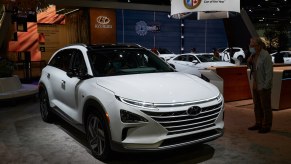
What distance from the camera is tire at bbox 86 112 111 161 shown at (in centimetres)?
430

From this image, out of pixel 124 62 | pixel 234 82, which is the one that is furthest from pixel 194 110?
pixel 234 82

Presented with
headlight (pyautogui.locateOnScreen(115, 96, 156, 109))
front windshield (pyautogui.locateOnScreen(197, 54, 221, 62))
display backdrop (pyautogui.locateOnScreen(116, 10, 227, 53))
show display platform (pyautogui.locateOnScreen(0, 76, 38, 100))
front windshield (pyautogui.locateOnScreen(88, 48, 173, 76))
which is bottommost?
show display platform (pyautogui.locateOnScreen(0, 76, 38, 100))

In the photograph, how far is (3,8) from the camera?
527 inches

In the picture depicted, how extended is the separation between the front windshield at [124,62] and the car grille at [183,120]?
1327 mm

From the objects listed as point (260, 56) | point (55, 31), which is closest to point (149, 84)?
point (260, 56)

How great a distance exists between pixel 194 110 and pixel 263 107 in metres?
2.27

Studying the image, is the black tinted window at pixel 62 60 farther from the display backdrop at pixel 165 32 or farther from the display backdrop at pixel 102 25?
the display backdrop at pixel 165 32

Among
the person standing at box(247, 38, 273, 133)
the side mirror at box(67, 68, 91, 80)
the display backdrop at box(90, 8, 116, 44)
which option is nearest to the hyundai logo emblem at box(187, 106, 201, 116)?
the side mirror at box(67, 68, 91, 80)

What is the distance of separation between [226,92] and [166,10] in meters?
17.4

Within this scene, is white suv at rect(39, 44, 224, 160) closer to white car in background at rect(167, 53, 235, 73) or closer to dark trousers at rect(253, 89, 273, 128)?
dark trousers at rect(253, 89, 273, 128)

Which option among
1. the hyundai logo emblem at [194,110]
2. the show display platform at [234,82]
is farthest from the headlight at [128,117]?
the show display platform at [234,82]

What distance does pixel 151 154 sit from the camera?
4.78m

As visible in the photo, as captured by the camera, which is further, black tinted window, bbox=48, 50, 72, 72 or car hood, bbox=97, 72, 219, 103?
black tinted window, bbox=48, 50, 72, 72

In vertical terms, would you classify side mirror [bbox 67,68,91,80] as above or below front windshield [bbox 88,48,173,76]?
below
